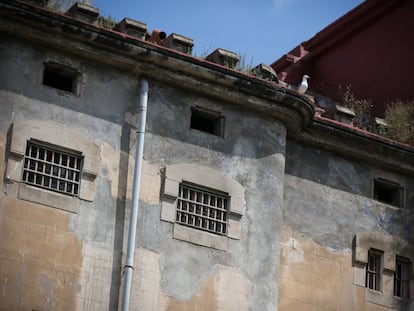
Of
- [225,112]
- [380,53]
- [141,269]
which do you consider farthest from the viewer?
[380,53]

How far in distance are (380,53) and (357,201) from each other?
8128 millimetres

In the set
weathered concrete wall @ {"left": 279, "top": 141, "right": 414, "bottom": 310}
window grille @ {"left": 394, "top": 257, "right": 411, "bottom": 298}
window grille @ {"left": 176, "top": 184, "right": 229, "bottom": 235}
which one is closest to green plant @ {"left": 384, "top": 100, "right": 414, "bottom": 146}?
weathered concrete wall @ {"left": 279, "top": 141, "right": 414, "bottom": 310}

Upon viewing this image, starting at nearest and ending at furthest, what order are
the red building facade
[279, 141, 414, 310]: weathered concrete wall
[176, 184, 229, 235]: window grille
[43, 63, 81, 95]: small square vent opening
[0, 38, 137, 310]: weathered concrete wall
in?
[0, 38, 137, 310]: weathered concrete wall < [43, 63, 81, 95]: small square vent opening < [176, 184, 229, 235]: window grille < [279, 141, 414, 310]: weathered concrete wall < the red building facade

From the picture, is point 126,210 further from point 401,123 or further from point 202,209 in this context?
point 401,123

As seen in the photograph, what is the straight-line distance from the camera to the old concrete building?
3288 cm

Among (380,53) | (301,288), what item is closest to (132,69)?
(301,288)

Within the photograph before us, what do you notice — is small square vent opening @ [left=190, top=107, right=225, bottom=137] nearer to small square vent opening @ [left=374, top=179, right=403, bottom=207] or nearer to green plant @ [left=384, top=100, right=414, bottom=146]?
small square vent opening @ [left=374, top=179, right=403, bottom=207]

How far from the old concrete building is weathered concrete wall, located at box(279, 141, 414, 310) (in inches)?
1.5

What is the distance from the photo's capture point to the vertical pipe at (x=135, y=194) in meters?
33.0

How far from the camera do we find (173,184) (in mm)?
34750

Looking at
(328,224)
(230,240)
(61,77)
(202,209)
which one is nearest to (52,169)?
(61,77)

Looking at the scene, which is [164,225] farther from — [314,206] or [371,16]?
[371,16]

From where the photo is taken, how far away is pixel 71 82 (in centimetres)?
3469

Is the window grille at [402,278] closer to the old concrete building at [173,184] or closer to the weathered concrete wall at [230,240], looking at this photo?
the old concrete building at [173,184]
